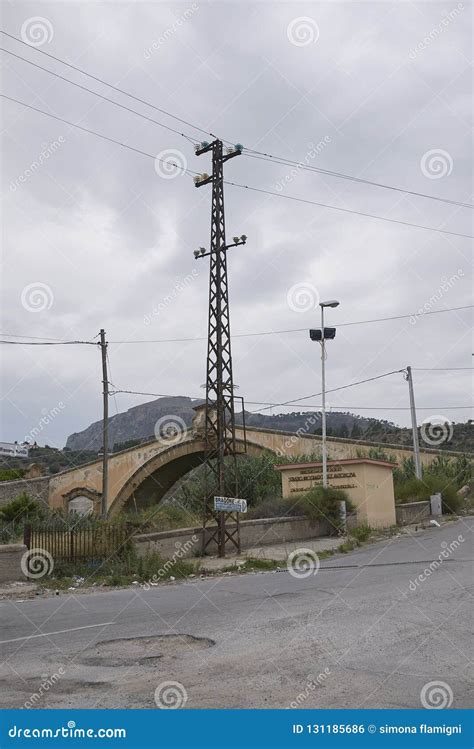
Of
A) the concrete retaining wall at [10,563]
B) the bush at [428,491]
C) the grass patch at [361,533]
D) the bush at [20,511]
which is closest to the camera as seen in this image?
the concrete retaining wall at [10,563]

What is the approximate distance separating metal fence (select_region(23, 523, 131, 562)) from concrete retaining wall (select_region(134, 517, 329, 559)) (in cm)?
57

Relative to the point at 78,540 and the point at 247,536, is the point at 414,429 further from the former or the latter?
the point at 78,540

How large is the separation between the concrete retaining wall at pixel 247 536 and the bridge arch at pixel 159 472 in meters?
20.8

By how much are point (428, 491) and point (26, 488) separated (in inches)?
1024

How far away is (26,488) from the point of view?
4562 centimetres

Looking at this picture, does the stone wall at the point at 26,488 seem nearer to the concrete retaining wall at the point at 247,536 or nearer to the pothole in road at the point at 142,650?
the concrete retaining wall at the point at 247,536

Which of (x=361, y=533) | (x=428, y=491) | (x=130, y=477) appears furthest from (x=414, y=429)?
(x=130, y=477)

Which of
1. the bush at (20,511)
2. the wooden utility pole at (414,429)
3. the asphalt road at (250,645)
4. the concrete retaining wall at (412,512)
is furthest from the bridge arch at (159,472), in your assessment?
the asphalt road at (250,645)

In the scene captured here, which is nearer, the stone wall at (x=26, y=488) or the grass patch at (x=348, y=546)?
the grass patch at (x=348, y=546)

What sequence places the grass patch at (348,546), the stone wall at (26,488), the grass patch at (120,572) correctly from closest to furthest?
1. the grass patch at (120,572)
2. the grass patch at (348,546)
3. the stone wall at (26,488)

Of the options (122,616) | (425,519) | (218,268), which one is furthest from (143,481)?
(122,616)

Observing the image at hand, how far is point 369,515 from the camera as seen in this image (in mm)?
27578

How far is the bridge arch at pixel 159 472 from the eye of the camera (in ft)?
158
